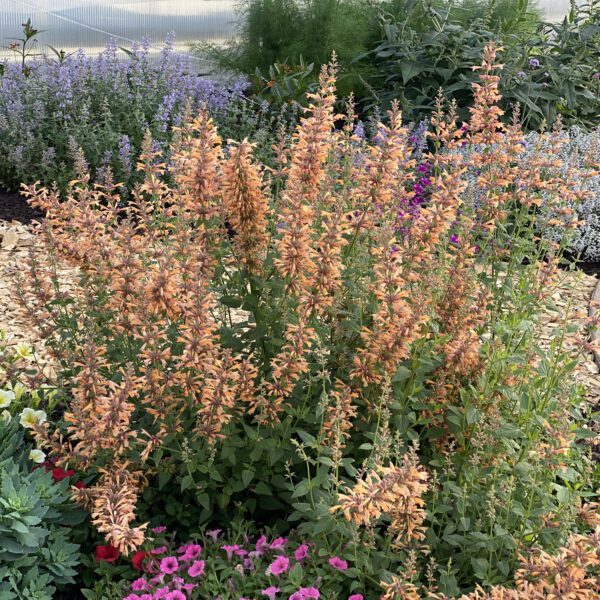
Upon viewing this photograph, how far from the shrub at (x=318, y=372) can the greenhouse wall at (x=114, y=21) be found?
313 inches

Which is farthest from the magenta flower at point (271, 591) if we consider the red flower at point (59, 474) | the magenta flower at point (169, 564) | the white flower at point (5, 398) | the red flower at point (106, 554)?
the white flower at point (5, 398)

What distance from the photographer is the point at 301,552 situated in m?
2.62

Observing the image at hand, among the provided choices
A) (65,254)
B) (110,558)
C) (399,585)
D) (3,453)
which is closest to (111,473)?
(110,558)

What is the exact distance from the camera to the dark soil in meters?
6.43

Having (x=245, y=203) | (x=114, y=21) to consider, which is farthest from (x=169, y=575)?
(x=114, y=21)

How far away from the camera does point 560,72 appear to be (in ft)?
24.2

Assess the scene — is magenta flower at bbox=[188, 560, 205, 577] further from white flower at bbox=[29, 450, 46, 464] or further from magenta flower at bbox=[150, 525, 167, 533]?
white flower at bbox=[29, 450, 46, 464]

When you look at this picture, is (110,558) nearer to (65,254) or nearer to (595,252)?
(65,254)

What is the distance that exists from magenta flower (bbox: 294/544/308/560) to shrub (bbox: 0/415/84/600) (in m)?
0.72

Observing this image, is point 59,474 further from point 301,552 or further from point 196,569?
point 301,552

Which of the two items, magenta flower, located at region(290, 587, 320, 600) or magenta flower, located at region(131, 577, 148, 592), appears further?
magenta flower, located at region(131, 577, 148, 592)

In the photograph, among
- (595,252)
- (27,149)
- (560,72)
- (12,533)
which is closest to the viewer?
(12,533)

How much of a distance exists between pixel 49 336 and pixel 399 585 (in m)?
1.63

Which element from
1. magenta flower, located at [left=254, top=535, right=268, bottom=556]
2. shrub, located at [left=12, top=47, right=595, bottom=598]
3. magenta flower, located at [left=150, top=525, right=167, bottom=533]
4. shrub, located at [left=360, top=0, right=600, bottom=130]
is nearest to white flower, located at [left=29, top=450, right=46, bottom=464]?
shrub, located at [left=12, top=47, right=595, bottom=598]
